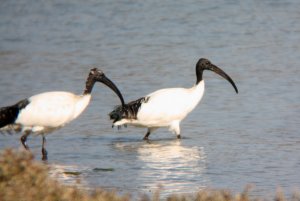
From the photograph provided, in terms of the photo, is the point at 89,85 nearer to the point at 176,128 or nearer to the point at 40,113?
the point at 40,113

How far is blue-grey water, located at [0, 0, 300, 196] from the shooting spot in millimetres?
10469

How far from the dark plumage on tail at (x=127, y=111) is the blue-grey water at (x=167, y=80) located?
31 centimetres

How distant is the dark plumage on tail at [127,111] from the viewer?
1303 cm

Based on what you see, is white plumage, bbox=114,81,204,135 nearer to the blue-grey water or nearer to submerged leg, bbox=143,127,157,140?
submerged leg, bbox=143,127,157,140

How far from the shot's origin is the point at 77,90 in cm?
1644

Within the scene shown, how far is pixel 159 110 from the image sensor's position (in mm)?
13266

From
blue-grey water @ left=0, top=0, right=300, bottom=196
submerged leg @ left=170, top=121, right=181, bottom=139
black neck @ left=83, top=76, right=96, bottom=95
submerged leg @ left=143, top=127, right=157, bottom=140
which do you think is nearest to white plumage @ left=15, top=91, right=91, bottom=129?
black neck @ left=83, top=76, right=96, bottom=95

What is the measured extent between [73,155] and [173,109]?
2047mm

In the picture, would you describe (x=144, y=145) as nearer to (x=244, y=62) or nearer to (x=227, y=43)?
(x=244, y=62)

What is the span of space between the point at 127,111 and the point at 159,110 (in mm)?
442

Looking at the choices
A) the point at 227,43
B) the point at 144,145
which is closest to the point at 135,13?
the point at 227,43

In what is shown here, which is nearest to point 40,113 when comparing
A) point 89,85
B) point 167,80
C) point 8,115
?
point 8,115

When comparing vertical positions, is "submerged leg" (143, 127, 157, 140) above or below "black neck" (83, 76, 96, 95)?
below

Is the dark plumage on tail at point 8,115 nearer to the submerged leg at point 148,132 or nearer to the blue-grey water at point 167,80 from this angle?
the blue-grey water at point 167,80
